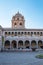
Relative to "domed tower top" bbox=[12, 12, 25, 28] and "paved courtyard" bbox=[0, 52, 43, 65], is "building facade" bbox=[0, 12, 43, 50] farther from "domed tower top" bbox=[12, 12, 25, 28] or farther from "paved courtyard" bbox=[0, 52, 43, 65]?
"paved courtyard" bbox=[0, 52, 43, 65]

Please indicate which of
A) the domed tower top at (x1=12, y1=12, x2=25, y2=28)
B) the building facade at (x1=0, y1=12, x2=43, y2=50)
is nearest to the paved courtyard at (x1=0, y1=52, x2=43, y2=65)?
the building facade at (x1=0, y1=12, x2=43, y2=50)

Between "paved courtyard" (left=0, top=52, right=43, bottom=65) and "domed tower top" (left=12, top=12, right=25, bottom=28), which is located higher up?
"domed tower top" (left=12, top=12, right=25, bottom=28)

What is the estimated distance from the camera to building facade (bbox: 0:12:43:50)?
94125mm

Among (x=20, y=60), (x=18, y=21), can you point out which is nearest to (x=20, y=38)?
(x=18, y=21)

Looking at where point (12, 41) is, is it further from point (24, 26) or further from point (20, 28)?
point (24, 26)

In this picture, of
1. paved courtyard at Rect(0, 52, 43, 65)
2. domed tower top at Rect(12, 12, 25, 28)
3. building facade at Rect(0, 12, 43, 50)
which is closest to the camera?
paved courtyard at Rect(0, 52, 43, 65)

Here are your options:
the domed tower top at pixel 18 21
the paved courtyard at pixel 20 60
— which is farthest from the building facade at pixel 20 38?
the paved courtyard at pixel 20 60

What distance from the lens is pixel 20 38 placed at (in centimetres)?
9512

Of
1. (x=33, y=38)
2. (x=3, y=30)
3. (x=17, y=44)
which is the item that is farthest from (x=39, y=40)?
(x=3, y=30)

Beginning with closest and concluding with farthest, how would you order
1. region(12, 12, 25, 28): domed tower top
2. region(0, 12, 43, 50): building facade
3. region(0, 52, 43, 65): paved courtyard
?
region(0, 52, 43, 65): paved courtyard, region(0, 12, 43, 50): building facade, region(12, 12, 25, 28): domed tower top

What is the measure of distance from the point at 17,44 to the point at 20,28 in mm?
8321

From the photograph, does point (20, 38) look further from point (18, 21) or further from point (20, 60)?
point (20, 60)

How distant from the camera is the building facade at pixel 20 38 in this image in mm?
94125

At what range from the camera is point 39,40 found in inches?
3745
